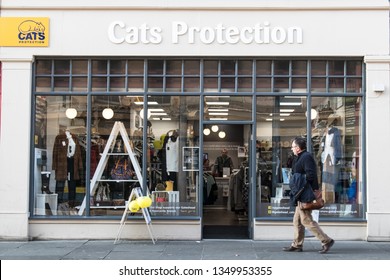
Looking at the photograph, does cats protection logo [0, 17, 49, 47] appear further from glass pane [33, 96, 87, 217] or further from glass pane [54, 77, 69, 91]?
glass pane [33, 96, 87, 217]

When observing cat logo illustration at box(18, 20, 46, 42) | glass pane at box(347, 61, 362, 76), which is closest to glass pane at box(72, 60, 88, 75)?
cat logo illustration at box(18, 20, 46, 42)

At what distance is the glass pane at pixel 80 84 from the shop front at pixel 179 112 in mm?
21

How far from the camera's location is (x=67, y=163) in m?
12.5

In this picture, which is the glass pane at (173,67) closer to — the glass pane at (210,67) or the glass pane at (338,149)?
the glass pane at (210,67)

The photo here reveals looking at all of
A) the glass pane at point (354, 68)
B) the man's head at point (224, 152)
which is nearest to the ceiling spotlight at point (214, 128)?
the man's head at point (224, 152)

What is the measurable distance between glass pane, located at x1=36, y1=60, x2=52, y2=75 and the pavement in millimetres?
3483

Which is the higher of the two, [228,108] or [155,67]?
[155,67]

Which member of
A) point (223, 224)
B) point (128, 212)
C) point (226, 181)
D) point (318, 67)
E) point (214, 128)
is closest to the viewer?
point (128, 212)

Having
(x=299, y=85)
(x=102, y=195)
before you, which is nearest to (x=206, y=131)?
(x=299, y=85)

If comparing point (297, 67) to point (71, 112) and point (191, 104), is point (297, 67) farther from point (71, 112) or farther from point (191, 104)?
point (71, 112)

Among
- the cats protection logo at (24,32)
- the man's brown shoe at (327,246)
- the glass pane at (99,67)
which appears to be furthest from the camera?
the glass pane at (99,67)

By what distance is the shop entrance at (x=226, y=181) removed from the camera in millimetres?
13117

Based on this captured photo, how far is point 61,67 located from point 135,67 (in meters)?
1.55

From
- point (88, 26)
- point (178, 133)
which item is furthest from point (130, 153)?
point (88, 26)
